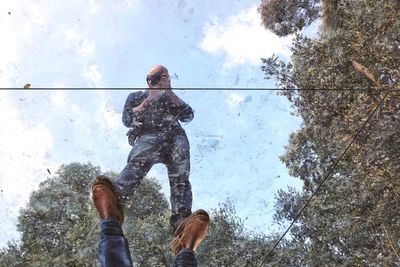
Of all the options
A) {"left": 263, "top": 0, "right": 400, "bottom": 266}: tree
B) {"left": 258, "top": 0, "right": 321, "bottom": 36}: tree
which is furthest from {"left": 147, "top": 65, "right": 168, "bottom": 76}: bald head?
{"left": 258, "top": 0, "right": 321, "bottom": 36}: tree

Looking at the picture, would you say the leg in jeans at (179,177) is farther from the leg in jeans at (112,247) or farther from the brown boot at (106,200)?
the leg in jeans at (112,247)

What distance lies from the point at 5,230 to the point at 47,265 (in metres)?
2.52

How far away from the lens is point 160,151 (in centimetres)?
328

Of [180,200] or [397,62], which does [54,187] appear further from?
[180,200]

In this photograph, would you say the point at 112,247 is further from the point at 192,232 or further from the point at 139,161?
the point at 139,161

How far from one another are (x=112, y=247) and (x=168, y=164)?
91cm

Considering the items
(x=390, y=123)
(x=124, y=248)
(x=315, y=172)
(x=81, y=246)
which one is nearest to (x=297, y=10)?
(x=315, y=172)

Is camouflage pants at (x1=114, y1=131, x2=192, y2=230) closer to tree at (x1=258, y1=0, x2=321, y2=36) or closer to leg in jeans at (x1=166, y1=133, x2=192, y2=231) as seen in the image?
leg in jeans at (x1=166, y1=133, x2=192, y2=231)

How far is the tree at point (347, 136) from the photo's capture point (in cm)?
743

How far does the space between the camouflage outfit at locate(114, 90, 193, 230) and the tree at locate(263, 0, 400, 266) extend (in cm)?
345

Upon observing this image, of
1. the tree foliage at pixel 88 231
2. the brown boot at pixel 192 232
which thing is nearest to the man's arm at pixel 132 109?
the brown boot at pixel 192 232

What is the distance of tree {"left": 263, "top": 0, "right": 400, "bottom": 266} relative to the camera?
7434mm

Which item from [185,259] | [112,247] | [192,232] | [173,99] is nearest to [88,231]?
[173,99]

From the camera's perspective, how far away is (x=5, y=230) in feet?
44.0
